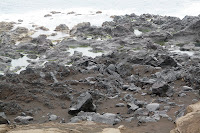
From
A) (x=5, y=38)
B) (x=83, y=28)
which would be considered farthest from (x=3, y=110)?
(x=83, y=28)

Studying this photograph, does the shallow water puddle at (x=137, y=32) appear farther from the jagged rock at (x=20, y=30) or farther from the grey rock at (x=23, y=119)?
the grey rock at (x=23, y=119)

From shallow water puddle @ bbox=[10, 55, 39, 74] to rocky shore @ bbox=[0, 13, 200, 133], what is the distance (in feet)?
0.27

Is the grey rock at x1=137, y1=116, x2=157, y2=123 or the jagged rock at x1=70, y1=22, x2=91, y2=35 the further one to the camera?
the jagged rock at x1=70, y1=22, x2=91, y2=35

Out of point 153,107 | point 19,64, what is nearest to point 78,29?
point 19,64

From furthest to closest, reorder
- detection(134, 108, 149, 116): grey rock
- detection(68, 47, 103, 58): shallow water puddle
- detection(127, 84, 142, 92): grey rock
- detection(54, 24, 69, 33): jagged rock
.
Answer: detection(54, 24, 69, 33): jagged rock
detection(68, 47, 103, 58): shallow water puddle
detection(127, 84, 142, 92): grey rock
detection(134, 108, 149, 116): grey rock

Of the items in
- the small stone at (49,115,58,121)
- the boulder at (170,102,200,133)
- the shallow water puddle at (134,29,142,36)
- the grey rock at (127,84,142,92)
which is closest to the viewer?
the boulder at (170,102,200,133)

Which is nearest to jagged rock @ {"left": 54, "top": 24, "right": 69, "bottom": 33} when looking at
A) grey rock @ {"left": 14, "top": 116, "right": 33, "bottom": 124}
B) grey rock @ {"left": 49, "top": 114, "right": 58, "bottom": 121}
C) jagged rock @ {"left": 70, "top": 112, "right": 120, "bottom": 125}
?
grey rock @ {"left": 49, "top": 114, "right": 58, "bottom": 121}

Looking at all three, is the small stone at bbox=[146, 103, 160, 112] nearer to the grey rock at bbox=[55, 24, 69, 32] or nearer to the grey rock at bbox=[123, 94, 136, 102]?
the grey rock at bbox=[123, 94, 136, 102]

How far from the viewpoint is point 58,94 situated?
44.1 ft

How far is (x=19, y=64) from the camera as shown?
22.1 meters

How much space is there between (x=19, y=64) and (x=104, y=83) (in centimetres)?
1048

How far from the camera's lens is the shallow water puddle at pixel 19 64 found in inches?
816

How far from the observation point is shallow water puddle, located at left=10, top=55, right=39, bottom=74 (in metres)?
20.7

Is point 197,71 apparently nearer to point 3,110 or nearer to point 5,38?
point 3,110
